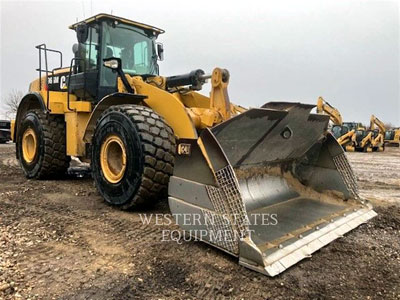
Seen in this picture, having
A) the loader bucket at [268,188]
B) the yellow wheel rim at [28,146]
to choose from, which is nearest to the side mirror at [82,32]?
the yellow wheel rim at [28,146]

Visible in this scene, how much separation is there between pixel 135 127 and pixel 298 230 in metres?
1.93

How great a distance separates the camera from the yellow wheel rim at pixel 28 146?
6266mm

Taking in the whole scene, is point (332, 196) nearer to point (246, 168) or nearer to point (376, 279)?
point (246, 168)

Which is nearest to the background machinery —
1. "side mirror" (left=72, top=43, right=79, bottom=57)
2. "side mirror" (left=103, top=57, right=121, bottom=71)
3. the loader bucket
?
"side mirror" (left=72, top=43, right=79, bottom=57)

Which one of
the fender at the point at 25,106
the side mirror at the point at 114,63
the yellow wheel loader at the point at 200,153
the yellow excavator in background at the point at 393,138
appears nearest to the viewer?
the yellow wheel loader at the point at 200,153

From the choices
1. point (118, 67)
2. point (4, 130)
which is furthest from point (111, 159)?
point (4, 130)

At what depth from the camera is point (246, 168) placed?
3.74 m

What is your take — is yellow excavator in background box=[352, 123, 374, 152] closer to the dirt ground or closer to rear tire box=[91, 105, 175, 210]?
the dirt ground

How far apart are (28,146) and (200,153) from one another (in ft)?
15.7

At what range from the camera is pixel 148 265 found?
8.77 ft

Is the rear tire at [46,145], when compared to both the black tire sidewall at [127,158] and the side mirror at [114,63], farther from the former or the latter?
the side mirror at [114,63]

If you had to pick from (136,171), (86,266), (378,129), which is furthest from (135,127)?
(378,129)

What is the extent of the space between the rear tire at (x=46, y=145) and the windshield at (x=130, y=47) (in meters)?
1.62

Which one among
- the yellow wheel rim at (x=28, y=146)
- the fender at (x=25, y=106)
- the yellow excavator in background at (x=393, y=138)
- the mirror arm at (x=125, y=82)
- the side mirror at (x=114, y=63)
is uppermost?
the side mirror at (x=114, y=63)
